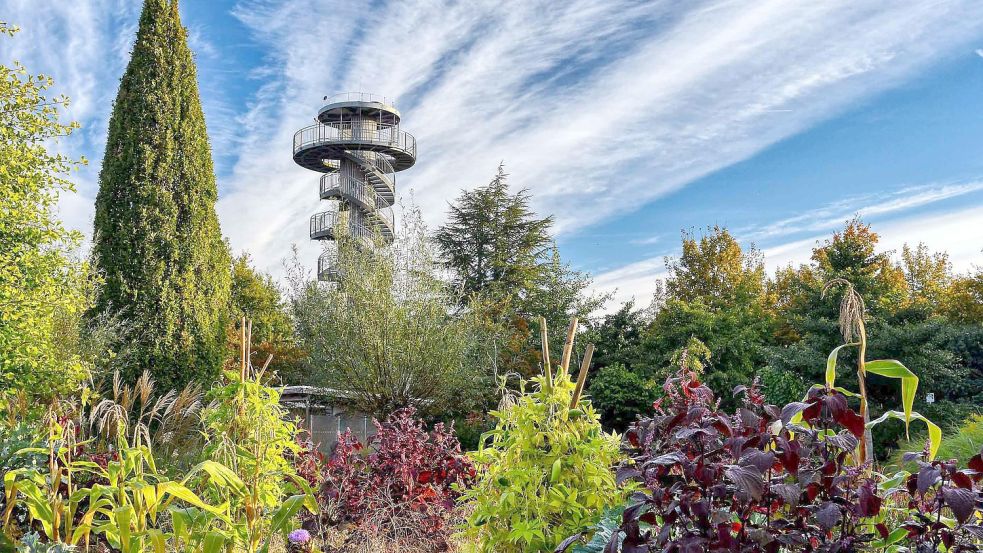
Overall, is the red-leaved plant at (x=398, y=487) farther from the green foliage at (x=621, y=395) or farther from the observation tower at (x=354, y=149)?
the observation tower at (x=354, y=149)

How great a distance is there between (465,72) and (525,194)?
48.8 feet

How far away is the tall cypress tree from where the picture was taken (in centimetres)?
863

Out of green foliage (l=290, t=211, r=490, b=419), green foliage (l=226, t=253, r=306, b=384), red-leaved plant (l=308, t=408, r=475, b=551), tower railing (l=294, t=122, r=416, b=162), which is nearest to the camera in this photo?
red-leaved plant (l=308, t=408, r=475, b=551)

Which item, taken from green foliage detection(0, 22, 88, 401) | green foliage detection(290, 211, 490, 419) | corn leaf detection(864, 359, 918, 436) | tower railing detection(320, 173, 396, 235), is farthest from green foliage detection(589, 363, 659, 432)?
tower railing detection(320, 173, 396, 235)

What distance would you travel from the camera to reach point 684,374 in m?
2.70

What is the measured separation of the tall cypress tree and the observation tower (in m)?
10.3

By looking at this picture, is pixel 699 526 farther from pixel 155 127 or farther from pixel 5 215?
pixel 155 127

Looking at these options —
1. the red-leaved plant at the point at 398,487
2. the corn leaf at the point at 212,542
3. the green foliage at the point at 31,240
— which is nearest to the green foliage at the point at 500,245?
the green foliage at the point at 31,240

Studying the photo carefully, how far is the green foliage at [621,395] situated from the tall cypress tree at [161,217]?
5.53 metres

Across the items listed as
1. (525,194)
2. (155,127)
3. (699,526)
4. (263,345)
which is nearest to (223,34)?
(155,127)

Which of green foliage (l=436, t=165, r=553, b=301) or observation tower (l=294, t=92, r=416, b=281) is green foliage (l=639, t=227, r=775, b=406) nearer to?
green foliage (l=436, t=165, r=553, b=301)

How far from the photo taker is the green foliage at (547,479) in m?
2.29

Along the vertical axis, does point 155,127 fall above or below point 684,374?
above

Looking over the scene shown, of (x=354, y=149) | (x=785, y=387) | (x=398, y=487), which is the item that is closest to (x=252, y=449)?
(x=398, y=487)
